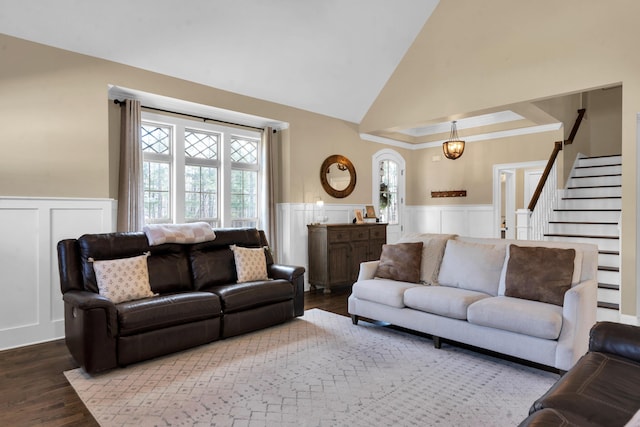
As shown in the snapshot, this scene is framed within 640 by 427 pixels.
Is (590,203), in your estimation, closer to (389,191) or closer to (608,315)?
(608,315)

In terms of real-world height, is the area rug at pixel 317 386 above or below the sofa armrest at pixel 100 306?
below

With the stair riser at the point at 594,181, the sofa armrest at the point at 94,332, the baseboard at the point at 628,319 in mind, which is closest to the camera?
the sofa armrest at the point at 94,332

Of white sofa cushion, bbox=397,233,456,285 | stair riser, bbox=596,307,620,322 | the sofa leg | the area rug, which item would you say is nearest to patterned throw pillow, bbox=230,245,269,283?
the area rug

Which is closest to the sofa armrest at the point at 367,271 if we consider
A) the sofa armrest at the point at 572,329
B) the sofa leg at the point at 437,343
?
the sofa leg at the point at 437,343

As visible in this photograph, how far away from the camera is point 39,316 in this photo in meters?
3.75

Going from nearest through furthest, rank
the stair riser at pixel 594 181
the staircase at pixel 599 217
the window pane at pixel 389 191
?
1. the staircase at pixel 599 217
2. the stair riser at pixel 594 181
3. the window pane at pixel 389 191

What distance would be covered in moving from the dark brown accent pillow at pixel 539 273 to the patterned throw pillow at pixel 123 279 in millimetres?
3247

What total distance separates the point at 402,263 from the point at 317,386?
5.73 ft

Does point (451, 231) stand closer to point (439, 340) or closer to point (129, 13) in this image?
point (439, 340)

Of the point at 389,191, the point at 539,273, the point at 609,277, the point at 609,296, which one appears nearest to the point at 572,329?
A: the point at 539,273

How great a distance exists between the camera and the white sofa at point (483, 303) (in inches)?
110

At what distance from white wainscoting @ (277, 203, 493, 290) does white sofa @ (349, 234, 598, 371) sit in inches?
77.7

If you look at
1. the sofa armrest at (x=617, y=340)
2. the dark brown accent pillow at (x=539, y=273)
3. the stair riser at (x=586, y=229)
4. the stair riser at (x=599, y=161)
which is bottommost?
the sofa armrest at (x=617, y=340)

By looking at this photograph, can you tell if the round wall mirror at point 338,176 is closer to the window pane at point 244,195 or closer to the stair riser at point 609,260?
the window pane at point 244,195
